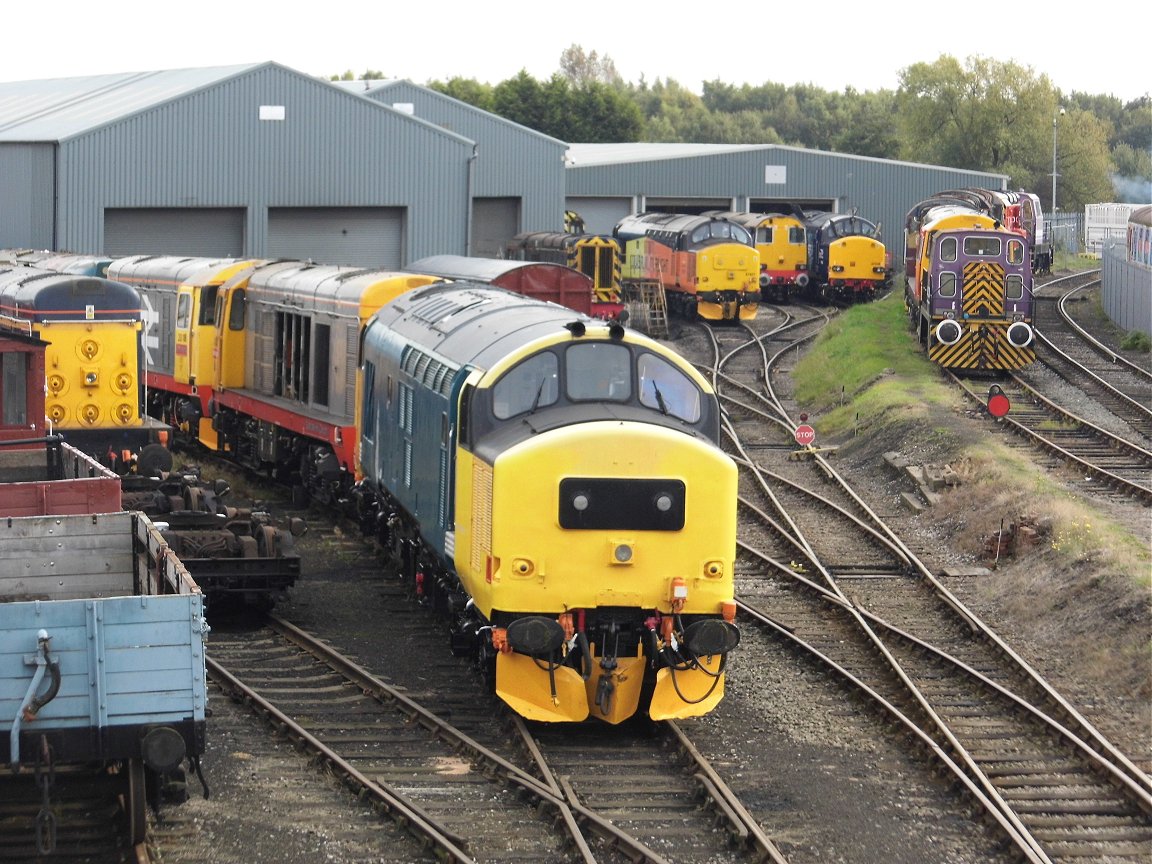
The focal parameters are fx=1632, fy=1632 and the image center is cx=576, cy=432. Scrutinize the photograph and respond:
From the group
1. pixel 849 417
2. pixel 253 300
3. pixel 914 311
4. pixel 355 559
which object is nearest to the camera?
pixel 355 559

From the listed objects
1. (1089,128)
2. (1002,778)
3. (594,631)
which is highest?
(1089,128)

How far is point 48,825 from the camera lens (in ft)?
29.3

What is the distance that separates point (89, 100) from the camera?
47094 millimetres

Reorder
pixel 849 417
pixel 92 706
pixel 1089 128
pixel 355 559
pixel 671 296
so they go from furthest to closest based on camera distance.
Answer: pixel 1089 128
pixel 671 296
pixel 849 417
pixel 355 559
pixel 92 706

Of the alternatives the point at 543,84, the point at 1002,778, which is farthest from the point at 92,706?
the point at 543,84

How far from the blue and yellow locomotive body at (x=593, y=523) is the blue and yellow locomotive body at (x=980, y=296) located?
19.9 m

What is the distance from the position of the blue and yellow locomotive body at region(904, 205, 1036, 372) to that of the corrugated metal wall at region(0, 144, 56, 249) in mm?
19916

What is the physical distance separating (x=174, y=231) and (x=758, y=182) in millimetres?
26578

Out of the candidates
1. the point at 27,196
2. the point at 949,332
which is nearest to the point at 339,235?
the point at 27,196

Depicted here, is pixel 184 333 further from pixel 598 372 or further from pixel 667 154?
pixel 667 154

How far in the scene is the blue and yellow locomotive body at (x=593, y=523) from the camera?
11859 mm

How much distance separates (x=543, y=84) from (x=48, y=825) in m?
83.3

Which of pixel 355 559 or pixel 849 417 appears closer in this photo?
pixel 355 559

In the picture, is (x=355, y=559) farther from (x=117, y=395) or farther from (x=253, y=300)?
(x=253, y=300)
